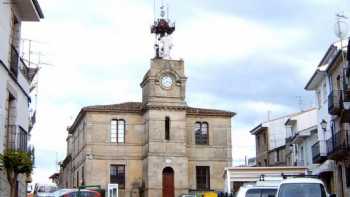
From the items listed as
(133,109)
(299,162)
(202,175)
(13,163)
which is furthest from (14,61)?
(202,175)

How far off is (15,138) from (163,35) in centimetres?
3715

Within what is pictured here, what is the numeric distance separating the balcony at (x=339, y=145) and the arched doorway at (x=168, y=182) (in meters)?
18.1

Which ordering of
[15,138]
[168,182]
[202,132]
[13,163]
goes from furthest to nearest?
[202,132] < [168,182] < [15,138] < [13,163]

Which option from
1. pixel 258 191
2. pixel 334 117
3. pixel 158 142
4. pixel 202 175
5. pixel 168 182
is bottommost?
pixel 258 191

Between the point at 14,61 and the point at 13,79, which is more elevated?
the point at 14,61

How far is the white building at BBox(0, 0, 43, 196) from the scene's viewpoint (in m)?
21.8

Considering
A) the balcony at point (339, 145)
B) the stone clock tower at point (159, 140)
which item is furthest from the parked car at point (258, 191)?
the stone clock tower at point (159, 140)

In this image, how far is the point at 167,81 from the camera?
57438 mm

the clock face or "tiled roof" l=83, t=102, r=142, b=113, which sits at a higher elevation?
the clock face

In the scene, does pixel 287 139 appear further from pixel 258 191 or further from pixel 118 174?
pixel 258 191

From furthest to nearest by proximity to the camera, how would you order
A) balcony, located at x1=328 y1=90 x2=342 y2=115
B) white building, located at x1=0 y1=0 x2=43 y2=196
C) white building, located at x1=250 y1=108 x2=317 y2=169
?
white building, located at x1=250 y1=108 x2=317 y2=169 → balcony, located at x1=328 y1=90 x2=342 y2=115 → white building, located at x1=0 y1=0 x2=43 y2=196

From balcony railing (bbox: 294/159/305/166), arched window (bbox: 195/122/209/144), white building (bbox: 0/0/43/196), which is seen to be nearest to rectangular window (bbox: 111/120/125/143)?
arched window (bbox: 195/122/209/144)

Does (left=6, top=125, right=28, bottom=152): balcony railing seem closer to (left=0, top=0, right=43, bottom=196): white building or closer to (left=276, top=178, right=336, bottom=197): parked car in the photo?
(left=0, top=0, right=43, bottom=196): white building

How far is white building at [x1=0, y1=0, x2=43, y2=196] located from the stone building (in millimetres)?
30307
